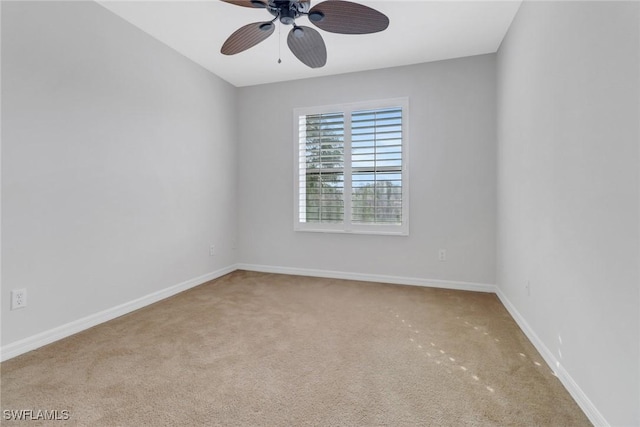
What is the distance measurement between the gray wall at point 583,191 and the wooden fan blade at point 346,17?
1.02 meters

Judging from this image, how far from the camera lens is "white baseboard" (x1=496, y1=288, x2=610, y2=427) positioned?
1.37m

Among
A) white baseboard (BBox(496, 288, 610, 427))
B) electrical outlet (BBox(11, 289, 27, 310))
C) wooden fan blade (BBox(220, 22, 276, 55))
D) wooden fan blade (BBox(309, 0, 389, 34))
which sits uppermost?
wooden fan blade (BBox(220, 22, 276, 55))

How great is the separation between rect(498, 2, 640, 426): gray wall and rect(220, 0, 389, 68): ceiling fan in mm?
1033

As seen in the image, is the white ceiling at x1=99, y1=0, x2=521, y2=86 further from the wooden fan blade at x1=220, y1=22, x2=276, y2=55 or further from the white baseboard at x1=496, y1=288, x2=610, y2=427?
the white baseboard at x1=496, y1=288, x2=610, y2=427

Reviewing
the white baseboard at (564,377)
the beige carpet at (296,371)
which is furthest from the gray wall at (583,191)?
the beige carpet at (296,371)

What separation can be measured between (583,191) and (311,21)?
1792 millimetres

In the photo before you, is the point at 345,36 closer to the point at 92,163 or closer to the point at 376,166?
the point at 376,166

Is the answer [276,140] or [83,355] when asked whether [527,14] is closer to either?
[276,140]

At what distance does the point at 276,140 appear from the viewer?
4129 millimetres

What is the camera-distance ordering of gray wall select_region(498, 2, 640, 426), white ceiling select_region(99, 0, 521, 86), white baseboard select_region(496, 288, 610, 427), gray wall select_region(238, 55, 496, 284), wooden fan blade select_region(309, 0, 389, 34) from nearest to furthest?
gray wall select_region(498, 2, 640, 426)
white baseboard select_region(496, 288, 610, 427)
wooden fan blade select_region(309, 0, 389, 34)
white ceiling select_region(99, 0, 521, 86)
gray wall select_region(238, 55, 496, 284)

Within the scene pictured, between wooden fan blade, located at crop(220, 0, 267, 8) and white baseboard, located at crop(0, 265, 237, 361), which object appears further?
white baseboard, located at crop(0, 265, 237, 361)
